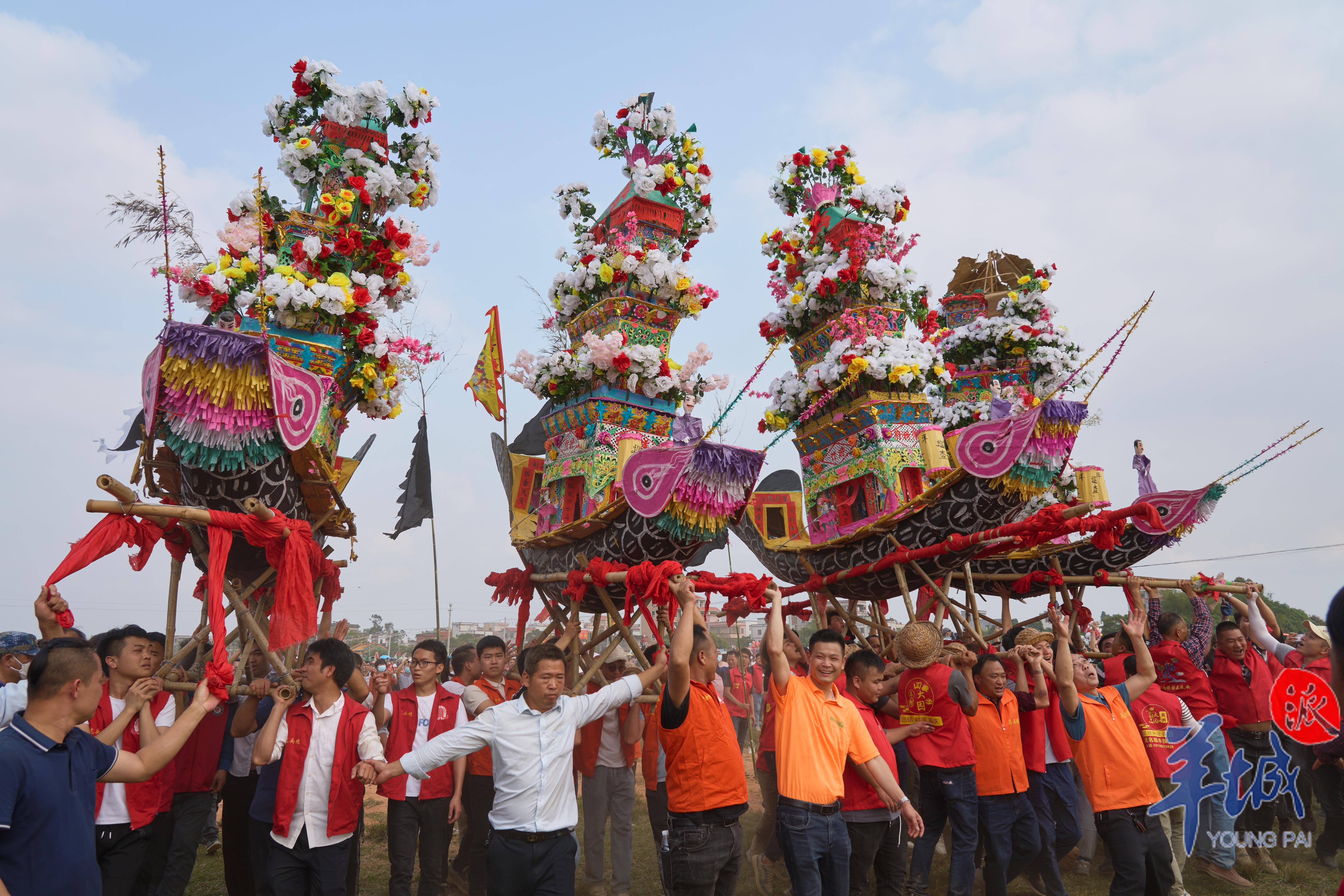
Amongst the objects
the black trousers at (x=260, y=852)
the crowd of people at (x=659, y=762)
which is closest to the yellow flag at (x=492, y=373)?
the crowd of people at (x=659, y=762)

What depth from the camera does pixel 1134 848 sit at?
179 inches

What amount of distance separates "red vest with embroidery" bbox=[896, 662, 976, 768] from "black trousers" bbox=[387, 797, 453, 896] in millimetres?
3058

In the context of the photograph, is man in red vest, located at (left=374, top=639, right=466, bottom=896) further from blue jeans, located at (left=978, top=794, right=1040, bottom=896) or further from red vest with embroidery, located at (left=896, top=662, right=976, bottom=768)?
blue jeans, located at (left=978, top=794, right=1040, bottom=896)

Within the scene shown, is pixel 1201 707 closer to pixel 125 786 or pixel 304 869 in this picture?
pixel 304 869

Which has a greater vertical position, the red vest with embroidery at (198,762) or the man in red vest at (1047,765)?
the red vest with embroidery at (198,762)

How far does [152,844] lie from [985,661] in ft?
17.1

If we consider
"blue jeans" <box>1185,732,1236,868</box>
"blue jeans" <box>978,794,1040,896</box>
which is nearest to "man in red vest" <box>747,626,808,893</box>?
"blue jeans" <box>978,794,1040,896</box>

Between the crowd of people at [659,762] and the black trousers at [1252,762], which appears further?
the black trousers at [1252,762]

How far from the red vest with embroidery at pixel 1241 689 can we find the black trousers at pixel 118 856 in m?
7.96

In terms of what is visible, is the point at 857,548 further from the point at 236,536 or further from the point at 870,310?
the point at 236,536

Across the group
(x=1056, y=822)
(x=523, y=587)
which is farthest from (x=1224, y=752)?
(x=523, y=587)

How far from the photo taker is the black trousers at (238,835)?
16.3 ft

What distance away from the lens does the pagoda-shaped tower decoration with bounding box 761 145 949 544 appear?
962 centimetres

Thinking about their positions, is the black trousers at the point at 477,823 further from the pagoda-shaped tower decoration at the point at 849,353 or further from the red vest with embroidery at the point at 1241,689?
the red vest with embroidery at the point at 1241,689
